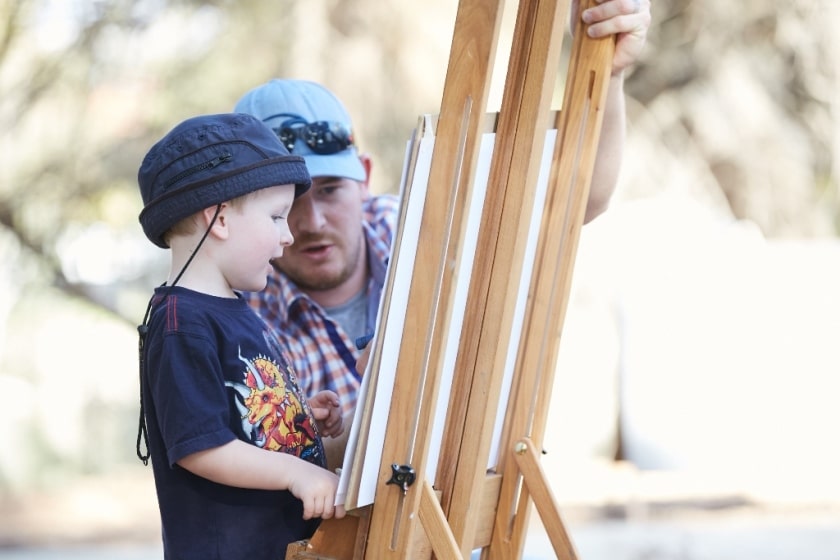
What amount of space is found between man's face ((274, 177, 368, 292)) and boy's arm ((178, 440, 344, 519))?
82cm

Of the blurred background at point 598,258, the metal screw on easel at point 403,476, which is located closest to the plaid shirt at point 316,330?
the metal screw on easel at point 403,476

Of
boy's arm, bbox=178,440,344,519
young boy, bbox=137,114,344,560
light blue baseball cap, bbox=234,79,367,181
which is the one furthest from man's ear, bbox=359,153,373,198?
boy's arm, bbox=178,440,344,519

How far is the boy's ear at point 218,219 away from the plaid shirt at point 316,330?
0.64m

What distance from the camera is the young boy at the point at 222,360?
1.47 m

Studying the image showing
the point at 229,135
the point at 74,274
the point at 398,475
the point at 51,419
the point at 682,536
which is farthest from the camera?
the point at 51,419

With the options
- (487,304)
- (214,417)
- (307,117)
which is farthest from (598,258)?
(214,417)

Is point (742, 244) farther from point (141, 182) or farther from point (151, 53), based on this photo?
point (141, 182)

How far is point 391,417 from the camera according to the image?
1.46 meters

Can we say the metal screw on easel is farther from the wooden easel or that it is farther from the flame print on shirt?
the flame print on shirt

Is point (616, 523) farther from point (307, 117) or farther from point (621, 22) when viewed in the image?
point (621, 22)

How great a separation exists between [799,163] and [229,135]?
224 inches

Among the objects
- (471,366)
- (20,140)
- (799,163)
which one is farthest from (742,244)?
(471,366)

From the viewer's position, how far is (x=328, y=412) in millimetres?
1851

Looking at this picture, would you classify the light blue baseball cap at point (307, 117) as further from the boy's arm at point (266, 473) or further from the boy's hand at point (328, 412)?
the boy's arm at point (266, 473)
